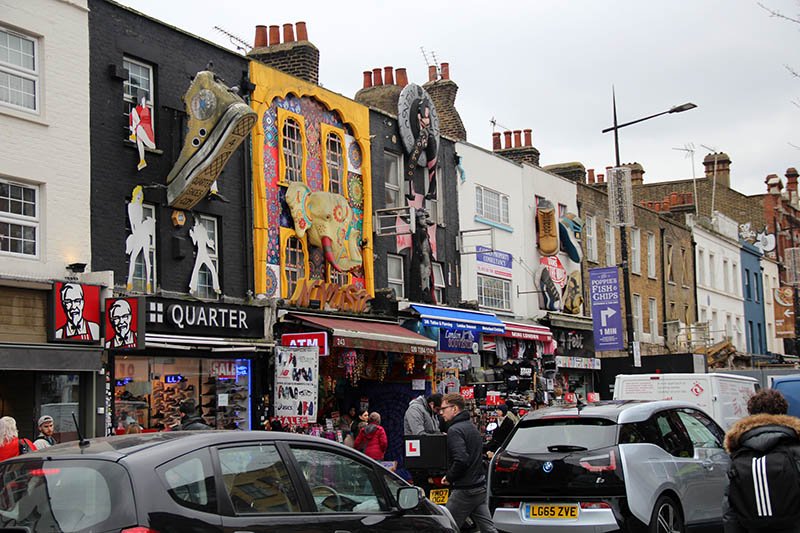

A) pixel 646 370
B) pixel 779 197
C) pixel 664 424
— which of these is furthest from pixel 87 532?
pixel 779 197

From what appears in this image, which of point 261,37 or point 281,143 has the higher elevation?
point 261,37

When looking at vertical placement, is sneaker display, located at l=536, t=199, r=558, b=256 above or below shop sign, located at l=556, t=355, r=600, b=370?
above

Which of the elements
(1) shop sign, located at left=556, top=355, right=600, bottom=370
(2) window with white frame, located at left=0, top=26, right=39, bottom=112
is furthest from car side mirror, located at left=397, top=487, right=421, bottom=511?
(1) shop sign, located at left=556, top=355, right=600, bottom=370

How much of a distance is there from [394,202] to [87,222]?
33.8 ft

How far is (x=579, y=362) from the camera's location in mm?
32938

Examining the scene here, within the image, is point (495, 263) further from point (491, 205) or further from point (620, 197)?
point (620, 197)

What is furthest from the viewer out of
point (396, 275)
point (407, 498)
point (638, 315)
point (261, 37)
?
point (638, 315)

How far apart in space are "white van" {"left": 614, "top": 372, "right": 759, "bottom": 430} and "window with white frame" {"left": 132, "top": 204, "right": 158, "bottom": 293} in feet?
28.6

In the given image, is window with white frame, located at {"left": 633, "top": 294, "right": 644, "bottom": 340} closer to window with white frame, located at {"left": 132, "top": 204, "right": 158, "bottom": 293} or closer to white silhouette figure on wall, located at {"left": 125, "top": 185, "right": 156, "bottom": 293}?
window with white frame, located at {"left": 132, "top": 204, "right": 158, "bottom": 293}

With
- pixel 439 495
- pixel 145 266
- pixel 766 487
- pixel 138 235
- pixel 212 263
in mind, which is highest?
pixel 138 235

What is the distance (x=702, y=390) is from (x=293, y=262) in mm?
8688

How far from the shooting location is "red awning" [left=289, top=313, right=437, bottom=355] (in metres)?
20.3

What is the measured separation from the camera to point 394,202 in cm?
2609

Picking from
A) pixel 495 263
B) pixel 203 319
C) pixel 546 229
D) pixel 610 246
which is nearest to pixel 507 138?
pixel 546 229
